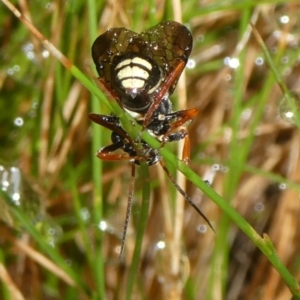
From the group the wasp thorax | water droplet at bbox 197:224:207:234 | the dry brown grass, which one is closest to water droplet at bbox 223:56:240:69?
the dry brown grass

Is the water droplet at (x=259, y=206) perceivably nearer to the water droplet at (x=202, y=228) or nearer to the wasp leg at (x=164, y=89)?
the water droplet at (x=202, y=228)

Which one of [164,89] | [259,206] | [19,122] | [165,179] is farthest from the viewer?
[259,206]

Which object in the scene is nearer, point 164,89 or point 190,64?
point 164,89

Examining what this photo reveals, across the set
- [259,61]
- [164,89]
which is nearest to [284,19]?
[259,61]

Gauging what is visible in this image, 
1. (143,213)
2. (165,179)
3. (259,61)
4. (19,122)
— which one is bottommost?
(143,213)

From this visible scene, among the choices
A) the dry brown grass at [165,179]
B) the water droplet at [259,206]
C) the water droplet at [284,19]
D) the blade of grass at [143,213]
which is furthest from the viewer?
the water droplet at [259,206]

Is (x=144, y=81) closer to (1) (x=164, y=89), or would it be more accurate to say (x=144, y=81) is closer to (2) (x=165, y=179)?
(1) (x=164, y=89)

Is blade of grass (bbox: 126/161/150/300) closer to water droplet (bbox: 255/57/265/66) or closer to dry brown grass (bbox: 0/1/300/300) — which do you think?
dry brown grass (bbox: 0/1/300/300)

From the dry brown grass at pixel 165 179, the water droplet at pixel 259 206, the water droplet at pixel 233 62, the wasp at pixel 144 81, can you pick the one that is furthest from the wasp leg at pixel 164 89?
the water droplet at pixel 259 206

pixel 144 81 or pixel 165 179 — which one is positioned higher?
pixel 165 179
